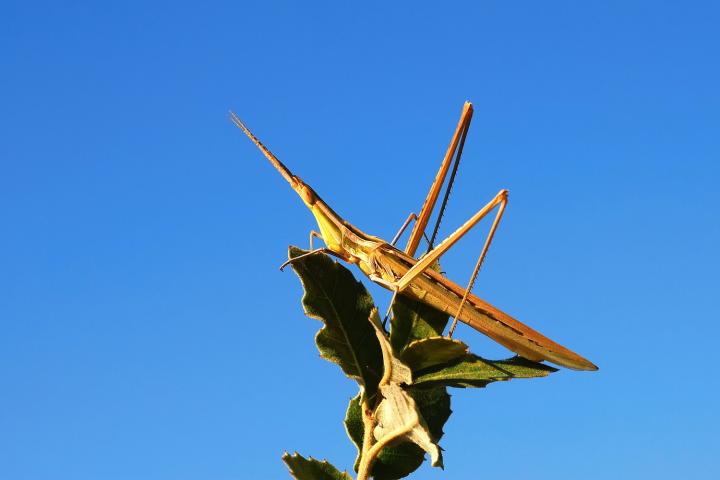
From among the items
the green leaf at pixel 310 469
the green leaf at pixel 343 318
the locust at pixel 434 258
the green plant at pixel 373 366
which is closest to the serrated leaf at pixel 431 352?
the green plant at pixel 373 366

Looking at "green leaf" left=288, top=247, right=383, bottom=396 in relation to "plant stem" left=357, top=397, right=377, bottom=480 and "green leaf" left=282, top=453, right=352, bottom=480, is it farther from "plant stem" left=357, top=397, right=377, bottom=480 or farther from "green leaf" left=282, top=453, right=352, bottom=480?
"green leaf" left=282, top=453, right=352, bottom=480

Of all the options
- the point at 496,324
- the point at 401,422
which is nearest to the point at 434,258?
the point at 496,324

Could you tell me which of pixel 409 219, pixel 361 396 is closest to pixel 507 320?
pixel 409 219

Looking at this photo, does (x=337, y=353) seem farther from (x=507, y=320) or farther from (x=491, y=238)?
(x=491, y=238)

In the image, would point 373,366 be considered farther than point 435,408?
No

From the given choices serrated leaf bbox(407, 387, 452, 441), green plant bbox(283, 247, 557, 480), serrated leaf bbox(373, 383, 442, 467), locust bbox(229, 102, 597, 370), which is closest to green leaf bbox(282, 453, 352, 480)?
green plant bbox(283, 247, 557, 480)

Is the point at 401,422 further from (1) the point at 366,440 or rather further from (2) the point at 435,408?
(2) the point at 435,408
